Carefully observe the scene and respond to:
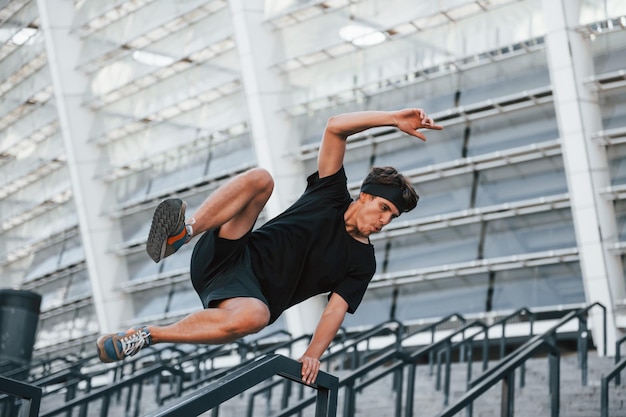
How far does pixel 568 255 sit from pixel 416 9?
571cm

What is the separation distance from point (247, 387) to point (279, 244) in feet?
4.40

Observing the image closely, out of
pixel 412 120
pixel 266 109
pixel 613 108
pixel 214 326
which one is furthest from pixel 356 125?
pixel 266 109

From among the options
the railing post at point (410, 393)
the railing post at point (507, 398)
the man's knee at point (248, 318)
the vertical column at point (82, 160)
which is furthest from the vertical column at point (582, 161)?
the vertical column at point (82, 160)

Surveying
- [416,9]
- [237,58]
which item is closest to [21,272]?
[237,58]

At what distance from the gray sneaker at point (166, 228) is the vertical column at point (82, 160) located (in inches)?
861

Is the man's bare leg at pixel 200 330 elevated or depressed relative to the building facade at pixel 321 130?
depressed

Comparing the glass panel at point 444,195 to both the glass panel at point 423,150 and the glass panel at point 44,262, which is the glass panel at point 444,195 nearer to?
the glass panel at point 423,150

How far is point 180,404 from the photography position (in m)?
3.28

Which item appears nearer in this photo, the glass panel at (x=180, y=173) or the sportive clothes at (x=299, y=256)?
the sportive clothes at (x=299, y=256)

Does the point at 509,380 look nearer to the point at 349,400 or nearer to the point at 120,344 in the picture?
the point at 349,400

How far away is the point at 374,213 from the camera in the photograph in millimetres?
4855

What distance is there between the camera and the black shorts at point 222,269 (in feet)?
15.4

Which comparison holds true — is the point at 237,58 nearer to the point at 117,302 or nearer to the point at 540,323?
the point at 117,302

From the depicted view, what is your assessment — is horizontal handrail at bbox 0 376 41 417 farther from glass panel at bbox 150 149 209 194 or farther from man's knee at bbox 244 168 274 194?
glass panel at bbox 150 149 209 194
